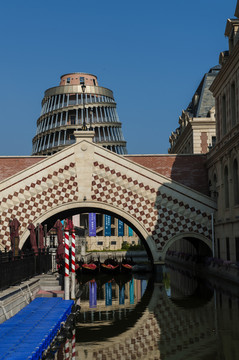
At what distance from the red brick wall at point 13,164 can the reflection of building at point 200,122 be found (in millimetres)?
16790

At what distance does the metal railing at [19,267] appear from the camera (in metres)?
18.9

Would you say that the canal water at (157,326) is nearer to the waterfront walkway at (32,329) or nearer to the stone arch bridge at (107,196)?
the waterfront walkway at (32,329)

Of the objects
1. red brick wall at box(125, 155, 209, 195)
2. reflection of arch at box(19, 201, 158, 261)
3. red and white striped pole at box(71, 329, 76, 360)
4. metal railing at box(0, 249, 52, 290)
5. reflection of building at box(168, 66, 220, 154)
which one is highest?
reflection of building at box(168, 66, 220, 154)

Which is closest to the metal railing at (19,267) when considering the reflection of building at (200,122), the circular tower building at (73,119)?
the reflection of building at (200,122)

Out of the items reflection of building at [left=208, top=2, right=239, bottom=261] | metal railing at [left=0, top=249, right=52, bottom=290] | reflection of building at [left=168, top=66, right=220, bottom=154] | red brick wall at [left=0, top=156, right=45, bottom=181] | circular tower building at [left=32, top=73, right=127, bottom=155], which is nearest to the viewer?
metal railing at [left=0, top=249, right=52, bottom=290]

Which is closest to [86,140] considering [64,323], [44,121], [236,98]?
[236,98]

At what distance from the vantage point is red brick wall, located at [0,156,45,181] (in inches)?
1649

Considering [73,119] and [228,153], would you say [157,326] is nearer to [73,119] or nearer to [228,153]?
[228,153]

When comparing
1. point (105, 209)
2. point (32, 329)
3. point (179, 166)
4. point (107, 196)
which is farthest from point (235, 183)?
point (32, 329)

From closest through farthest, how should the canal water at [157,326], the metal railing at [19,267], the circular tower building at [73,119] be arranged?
the canal water at [157,326] → the metal railing at [19,267] → the circular tower building at [73,119]

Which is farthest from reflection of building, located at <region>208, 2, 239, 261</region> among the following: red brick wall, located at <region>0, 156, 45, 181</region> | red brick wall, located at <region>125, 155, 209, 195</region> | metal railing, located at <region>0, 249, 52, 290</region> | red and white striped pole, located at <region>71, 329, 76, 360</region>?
red and white striped pole, located at <region>71, 329, 76, 360</region>

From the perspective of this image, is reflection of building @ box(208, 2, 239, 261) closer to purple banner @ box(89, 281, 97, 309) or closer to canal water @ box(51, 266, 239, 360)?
canal water @ box(51, 266, 239, 360)

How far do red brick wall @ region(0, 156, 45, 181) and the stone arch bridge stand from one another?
2.81 metres

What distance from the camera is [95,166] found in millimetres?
39656
